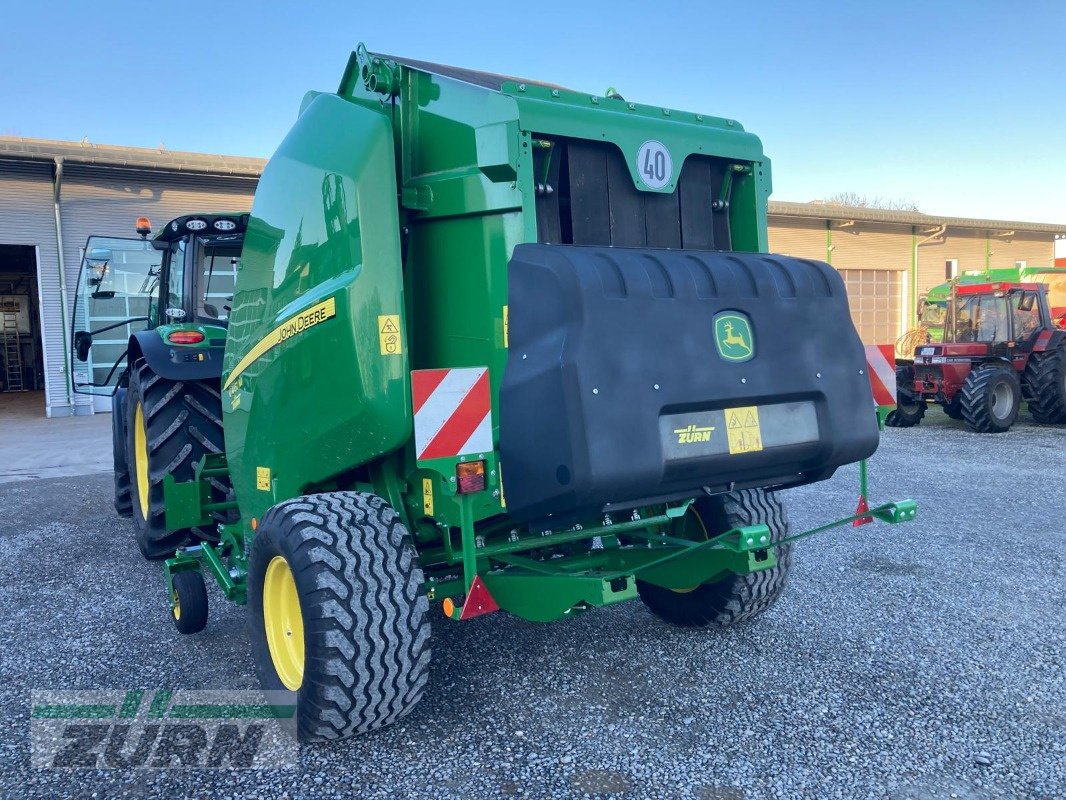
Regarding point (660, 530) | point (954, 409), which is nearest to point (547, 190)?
point (660, 530)

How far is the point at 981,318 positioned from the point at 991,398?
2089 millimetres

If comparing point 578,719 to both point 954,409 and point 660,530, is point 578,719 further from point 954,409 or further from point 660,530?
point 954,409

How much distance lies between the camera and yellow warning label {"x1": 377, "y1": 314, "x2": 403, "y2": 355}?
9.61ft

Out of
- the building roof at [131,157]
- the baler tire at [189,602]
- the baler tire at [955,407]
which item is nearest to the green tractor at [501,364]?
the baler tire at [189,602]

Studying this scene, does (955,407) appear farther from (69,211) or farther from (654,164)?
(69,211)

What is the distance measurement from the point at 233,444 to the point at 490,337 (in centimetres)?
175

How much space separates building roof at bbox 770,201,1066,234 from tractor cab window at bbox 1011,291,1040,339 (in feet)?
26.9

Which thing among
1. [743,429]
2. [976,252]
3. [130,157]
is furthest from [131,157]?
[976,252]

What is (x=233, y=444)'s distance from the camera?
4043mm

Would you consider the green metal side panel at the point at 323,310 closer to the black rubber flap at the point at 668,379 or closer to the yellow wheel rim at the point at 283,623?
the yellow wheel rim at the point at 283,623

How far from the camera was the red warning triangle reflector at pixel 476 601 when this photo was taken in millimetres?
2732

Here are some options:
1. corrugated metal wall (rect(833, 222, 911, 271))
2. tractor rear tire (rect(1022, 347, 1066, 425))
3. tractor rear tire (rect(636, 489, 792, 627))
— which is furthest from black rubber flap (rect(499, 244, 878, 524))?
corrugated metal wall (rect(833, 222, 911, 271))

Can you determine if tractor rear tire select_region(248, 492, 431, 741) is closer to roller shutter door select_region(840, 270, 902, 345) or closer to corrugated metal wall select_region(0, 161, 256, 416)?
corrugated metal wall select_region(0, 161, 256, 416)

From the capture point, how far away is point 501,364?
9.45 ft
